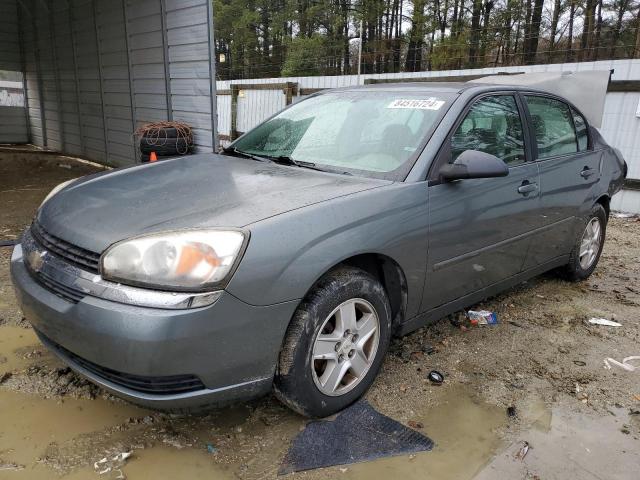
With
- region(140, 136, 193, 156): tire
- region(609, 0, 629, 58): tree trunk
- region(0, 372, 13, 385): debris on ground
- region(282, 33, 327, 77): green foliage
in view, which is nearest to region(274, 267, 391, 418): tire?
region(0, 372, 13, 385): debris on ground

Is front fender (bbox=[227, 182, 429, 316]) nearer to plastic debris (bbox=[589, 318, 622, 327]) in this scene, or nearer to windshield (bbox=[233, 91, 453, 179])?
windshield (bbox=[233, 91, 453, 179])

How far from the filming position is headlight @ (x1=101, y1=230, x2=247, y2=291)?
196 cm

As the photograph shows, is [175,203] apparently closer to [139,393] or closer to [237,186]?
[237,186]

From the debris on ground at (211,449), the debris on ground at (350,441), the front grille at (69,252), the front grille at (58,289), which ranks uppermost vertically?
the front grille at (69,252)

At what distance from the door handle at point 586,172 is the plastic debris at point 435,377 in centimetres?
218

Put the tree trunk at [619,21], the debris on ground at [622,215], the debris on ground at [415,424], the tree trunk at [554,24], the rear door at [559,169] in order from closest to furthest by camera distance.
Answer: the debris on ground at [415,424] → the rear door at [559,169] → the debris on ground at [622,215] → the tree trunk at [619,21] → the tree trunk at [554,24]

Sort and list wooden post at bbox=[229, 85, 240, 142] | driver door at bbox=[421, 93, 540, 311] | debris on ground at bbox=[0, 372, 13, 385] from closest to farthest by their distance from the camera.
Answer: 1. debris on ground at bbox=[0, 372, 13, 385]
2. driver door at bbox=[421, 93, 540, 311]
3. wooden post at bbox=[229, 85, 240, 142]

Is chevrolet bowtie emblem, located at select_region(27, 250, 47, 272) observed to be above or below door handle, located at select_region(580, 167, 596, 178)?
below

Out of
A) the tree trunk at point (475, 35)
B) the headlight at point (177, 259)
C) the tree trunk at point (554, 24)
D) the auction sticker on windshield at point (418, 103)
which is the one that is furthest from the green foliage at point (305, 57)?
the headlight at point (177, 259)

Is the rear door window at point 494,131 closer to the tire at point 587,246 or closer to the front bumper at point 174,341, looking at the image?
the tire at point 587,246

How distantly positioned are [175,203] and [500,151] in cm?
213

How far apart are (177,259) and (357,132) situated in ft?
5.06

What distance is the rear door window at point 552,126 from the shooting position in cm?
370

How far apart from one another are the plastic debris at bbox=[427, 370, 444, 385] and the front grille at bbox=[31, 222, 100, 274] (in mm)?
1887
